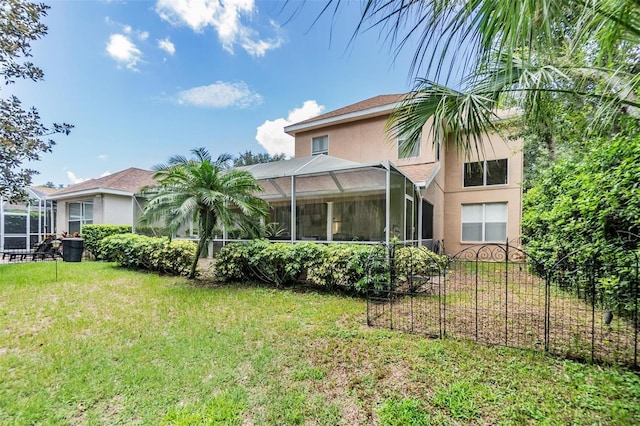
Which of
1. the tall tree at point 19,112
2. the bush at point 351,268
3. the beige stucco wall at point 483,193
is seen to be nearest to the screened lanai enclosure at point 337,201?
the bush at point 351,268

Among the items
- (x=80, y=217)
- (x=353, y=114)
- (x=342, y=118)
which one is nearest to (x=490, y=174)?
(x=353, y=114)

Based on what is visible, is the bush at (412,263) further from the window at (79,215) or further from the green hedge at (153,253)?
the window at (79,215)

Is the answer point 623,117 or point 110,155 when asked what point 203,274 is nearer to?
point 623,117

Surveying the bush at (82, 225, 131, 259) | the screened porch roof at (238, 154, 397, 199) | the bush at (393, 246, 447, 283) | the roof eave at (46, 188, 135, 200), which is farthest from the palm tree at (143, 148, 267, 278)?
the roof eave at (46, 188, 135, 200)

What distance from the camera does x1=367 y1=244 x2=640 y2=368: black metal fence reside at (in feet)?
12.1

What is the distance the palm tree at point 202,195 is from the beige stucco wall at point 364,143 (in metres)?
7.03

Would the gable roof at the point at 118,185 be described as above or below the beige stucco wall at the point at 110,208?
above

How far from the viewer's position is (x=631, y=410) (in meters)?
2.47

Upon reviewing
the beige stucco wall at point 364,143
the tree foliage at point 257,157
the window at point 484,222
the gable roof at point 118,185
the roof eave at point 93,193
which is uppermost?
the tree foliage at point 257,157

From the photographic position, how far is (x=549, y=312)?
15.4 ft

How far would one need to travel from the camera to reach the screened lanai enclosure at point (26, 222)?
14672mm

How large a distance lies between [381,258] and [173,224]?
5.47 m

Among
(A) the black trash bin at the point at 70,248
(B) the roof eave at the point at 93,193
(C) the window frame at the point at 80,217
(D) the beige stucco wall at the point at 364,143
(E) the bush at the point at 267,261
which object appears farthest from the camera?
(C) the window frame at the point at 80,217

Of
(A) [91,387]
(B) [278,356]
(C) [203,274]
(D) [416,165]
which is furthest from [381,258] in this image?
(D) [416,165]
